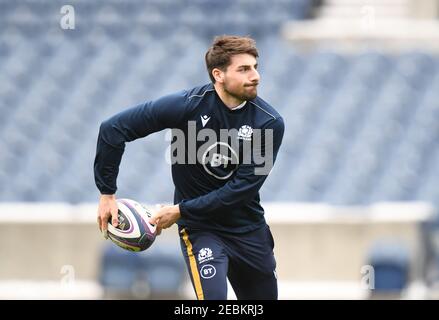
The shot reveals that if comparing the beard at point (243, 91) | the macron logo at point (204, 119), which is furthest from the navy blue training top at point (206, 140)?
the beard at point (243, 91)

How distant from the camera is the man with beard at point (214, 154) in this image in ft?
19.7

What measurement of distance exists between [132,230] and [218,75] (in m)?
0.97

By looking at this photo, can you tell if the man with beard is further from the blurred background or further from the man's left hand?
the blurred background

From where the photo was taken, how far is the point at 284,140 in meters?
12.1

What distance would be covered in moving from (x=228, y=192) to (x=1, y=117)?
7304 millimetres

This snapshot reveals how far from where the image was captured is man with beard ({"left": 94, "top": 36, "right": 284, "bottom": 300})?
602cm

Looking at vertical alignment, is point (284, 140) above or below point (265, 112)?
above

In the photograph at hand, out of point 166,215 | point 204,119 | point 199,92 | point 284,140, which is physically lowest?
point 166,215

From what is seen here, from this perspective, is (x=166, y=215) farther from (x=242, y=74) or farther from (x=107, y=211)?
(x=242, y=74)

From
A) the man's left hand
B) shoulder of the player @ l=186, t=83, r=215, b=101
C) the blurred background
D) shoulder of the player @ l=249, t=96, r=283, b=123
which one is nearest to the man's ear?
shoulder of the player @ l=186, t=83, r=215, b=101

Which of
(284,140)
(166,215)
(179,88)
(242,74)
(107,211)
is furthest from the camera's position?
(179,88)

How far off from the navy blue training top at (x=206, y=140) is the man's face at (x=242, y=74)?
0.15 meters

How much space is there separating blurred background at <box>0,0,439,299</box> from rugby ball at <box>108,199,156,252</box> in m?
4.25

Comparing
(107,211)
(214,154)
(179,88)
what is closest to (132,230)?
(107,211)
